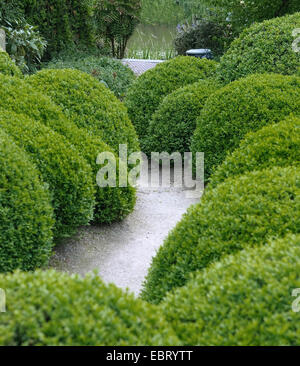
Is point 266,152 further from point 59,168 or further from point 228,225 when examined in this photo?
point 59,168

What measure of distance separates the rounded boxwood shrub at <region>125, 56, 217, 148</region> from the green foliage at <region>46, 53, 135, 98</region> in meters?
1.93

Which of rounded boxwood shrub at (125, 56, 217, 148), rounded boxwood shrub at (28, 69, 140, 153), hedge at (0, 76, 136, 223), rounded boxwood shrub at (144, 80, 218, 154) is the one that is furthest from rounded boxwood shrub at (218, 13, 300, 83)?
hedge at (0, 76, 136, 223)

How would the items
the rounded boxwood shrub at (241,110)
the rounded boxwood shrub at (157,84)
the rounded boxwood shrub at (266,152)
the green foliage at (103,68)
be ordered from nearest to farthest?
the rounded boxwood shrub at (266,152), the rounded boxwood shrub at (241,110), the rounded boxwood shrub at (157,84), the green foliage at (103,68)

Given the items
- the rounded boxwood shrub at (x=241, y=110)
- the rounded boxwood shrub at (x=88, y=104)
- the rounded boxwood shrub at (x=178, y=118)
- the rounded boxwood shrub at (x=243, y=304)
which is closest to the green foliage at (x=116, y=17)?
the rounded boxwood shrub at (x=178, y=118)

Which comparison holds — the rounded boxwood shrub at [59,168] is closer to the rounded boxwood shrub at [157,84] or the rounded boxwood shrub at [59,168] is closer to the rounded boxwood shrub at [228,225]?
the rounded boxwood shrub at [228,225]

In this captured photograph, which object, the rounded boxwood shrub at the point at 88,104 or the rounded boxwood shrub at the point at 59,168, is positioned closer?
the rounded boxwood shrub at the point at 59,168

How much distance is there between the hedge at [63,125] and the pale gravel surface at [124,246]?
0.26 m

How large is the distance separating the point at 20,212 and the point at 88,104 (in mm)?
2227

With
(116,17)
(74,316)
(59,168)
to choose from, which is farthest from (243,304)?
(116,17)

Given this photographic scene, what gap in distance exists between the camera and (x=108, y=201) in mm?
4934

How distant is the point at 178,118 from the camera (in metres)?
6.79

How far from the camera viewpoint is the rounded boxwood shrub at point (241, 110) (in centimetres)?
527

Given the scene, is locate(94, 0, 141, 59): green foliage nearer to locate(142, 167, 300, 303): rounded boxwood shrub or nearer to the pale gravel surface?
the pale gravel surface

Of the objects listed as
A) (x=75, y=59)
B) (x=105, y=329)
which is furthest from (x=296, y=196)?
(x=75, y=59)
